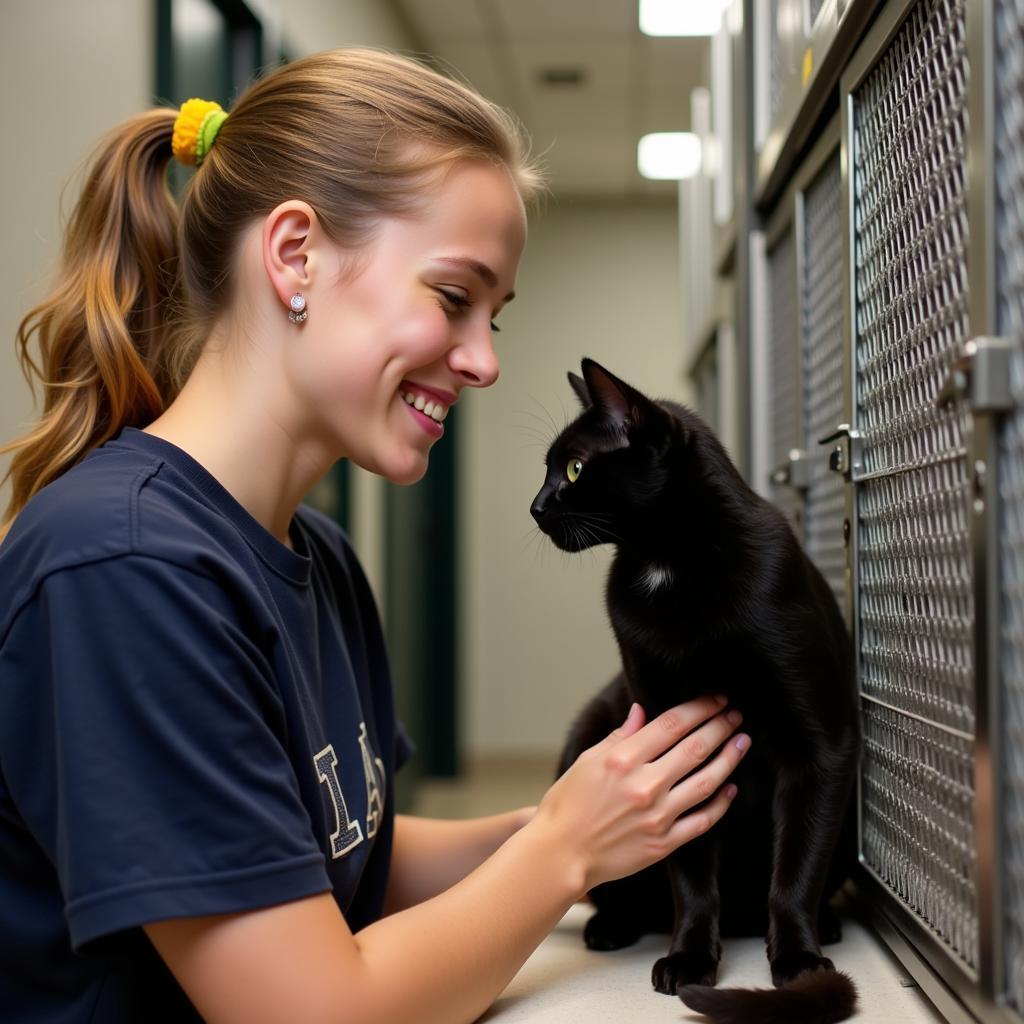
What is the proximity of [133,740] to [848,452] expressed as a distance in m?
0.66

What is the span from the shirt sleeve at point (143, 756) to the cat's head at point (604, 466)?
0.42 meters

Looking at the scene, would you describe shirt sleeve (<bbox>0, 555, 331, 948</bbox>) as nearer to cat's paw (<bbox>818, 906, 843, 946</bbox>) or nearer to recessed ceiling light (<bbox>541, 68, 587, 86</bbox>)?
cat's paw (<bbox>818, 906, 843, 946</bbox>)

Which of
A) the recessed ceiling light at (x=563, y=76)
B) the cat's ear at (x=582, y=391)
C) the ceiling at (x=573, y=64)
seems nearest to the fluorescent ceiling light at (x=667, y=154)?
the ceiling at (x=573, y=64)

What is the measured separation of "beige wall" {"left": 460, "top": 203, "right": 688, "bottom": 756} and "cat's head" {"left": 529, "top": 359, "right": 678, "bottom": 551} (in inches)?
172

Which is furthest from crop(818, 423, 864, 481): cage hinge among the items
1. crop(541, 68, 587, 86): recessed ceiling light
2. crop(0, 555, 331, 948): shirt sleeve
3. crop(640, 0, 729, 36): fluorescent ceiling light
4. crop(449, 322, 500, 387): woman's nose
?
crop(541, 68, 587, 86): recessed ceiling light

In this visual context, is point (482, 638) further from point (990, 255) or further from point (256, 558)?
point (990, 255)

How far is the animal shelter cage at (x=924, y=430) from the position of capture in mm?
589

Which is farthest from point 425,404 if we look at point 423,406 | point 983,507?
point 983,507

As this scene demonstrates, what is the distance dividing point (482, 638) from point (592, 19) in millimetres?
2959

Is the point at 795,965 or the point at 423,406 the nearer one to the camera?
the point at 795,965

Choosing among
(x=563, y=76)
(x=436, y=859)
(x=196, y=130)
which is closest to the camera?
(x=196, y=130)

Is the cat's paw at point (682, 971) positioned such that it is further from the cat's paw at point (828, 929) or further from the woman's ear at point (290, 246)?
the woman's ear at point (290, 246)

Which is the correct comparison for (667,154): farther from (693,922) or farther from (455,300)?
(693,922)

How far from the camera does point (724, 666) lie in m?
0.88
